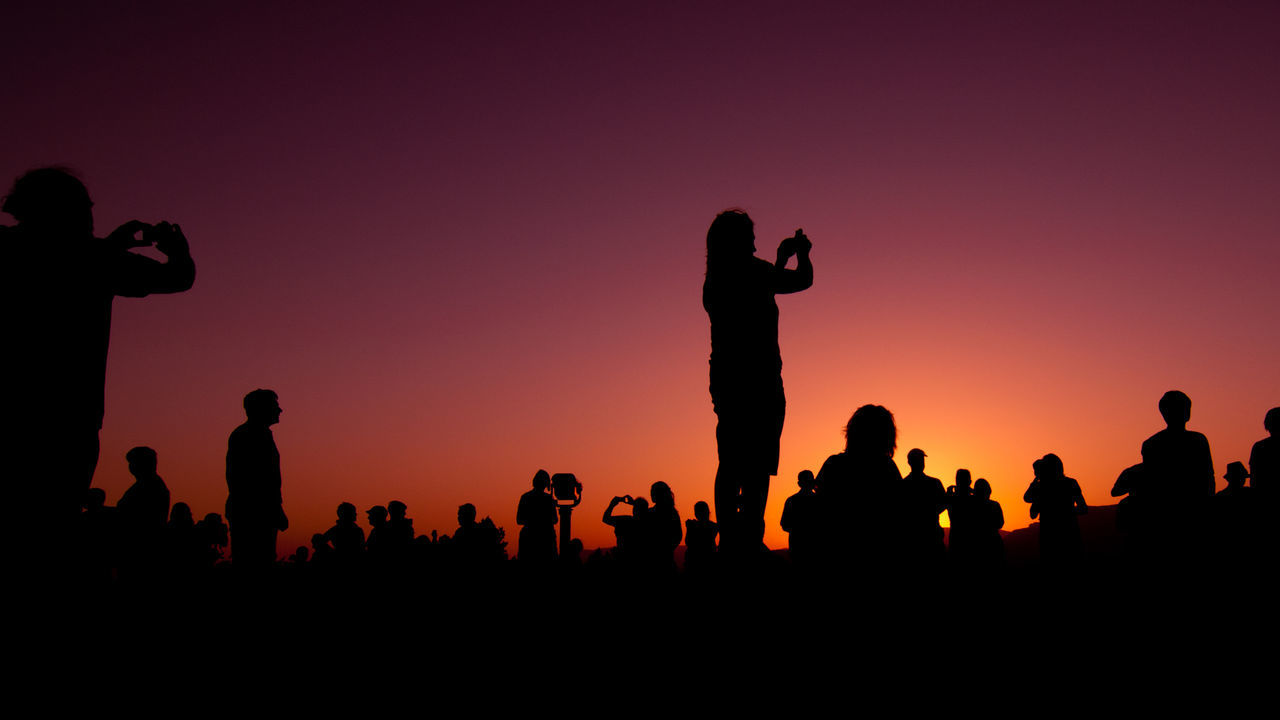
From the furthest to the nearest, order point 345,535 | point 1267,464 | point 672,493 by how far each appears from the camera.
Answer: point 345,535 → point 672,493 → point 1267,464

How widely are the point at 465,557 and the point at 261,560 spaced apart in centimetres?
496

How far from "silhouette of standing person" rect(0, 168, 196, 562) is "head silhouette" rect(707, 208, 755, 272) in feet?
12.3

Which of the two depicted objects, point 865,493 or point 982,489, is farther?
point 982,489

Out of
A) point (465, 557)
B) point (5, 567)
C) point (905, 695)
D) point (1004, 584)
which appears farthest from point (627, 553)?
point (5, 567)

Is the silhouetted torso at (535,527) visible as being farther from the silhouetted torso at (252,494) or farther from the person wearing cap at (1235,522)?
the person wearing cap at (1235,522)

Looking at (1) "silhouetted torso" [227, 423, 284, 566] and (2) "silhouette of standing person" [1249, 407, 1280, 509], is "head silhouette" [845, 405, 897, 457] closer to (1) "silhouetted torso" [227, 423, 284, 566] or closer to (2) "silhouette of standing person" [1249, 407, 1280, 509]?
(2) "silhouette of standing person" [1249, 407, 1280, 509]

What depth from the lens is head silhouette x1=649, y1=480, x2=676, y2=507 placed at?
9.50m

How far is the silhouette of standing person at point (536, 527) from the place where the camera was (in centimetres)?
1021

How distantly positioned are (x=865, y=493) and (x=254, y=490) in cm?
544

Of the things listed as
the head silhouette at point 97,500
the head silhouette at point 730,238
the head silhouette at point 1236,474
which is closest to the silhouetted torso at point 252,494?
the head silhouette at point 97,500

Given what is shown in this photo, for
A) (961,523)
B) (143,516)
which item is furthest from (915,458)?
(143,516)

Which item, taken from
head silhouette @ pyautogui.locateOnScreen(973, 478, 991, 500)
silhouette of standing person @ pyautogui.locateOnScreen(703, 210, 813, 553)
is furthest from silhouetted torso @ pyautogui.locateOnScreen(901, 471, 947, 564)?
head silhouette @ pyautogui.locateOnScreen(973, 478, 991, 500)

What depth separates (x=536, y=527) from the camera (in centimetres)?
1023

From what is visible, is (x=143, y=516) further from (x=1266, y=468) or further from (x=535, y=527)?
(x=1266, y=468)
